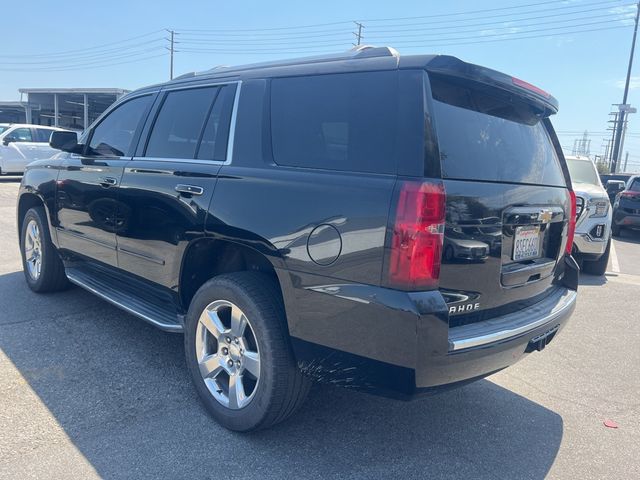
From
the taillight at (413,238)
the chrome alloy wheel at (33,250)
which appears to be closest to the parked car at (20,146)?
the chrome alloy wheel at (33,250)

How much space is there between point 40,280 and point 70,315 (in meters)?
0.73

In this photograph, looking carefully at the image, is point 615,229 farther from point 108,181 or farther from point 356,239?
point 356,239

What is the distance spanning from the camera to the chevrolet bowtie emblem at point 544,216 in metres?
2.94

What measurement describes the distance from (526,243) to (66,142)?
376 cm

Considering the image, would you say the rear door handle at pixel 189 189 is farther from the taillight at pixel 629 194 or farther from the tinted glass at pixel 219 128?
the taillight at pixel 629 194

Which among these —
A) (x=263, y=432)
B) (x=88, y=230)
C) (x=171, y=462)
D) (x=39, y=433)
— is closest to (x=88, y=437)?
(x=39, y=433)

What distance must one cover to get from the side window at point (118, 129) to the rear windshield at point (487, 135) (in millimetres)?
2454

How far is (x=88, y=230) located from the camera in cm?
427

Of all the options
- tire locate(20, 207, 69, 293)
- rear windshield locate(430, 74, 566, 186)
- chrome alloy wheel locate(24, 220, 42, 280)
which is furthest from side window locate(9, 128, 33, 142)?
rear windshield locate(430, 74, 566, 186)

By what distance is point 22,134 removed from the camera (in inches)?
690

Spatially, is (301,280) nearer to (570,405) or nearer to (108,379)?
(108,379)

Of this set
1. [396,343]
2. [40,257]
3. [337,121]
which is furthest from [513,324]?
[40,257]

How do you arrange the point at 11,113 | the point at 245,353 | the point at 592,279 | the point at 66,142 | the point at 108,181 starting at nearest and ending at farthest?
the point at 245,353, the point at 108,181, the point at 66,142, the point at 592,279, the point at 11,113

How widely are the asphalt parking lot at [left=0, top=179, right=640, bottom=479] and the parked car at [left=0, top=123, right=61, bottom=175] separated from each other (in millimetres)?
14915
